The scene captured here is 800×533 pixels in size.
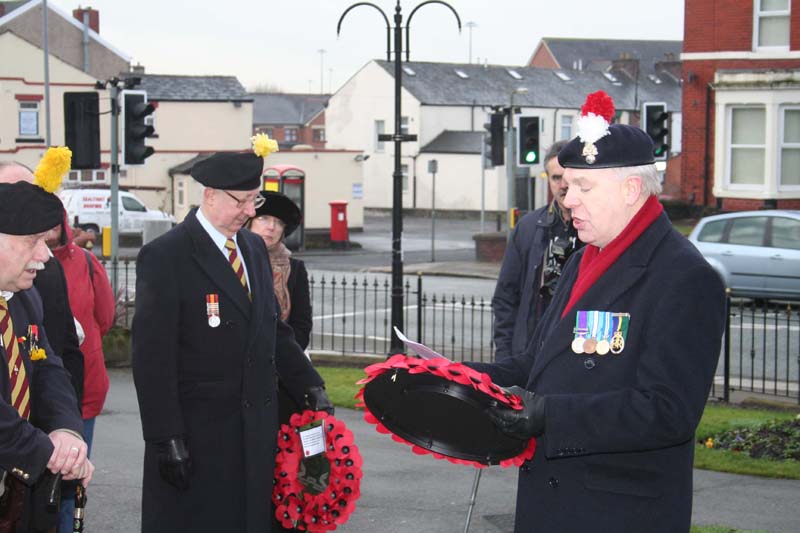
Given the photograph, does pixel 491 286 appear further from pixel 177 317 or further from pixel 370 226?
pixel 370 226

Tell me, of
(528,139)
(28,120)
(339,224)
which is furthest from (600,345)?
(28,120)

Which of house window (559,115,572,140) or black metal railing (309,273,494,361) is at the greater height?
house window (559,115,572,140)

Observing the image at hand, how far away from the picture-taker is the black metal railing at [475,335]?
13.9 metres

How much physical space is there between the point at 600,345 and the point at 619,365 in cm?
9

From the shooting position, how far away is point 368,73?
6625cm

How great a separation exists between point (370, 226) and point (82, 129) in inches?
1526

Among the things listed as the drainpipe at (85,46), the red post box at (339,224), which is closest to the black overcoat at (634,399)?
the red post box at (339,224)

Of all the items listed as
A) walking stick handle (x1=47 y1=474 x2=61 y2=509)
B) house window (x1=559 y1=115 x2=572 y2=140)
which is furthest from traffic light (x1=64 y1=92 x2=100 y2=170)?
house window (x1=559 y1=115 x2=572 y2=140)

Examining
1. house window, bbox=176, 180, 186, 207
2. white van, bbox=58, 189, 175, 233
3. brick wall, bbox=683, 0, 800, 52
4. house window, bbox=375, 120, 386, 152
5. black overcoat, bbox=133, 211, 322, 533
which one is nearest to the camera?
black overcoat, bbox=133, 211, 322, 533

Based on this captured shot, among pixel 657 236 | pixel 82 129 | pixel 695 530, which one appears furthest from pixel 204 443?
pixel 82 129

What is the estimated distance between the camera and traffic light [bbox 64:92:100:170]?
51.7 feet

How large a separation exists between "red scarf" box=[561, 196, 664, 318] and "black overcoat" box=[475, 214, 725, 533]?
0.02 m

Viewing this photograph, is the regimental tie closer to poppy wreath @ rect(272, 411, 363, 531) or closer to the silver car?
poppy wreath @ rect(272, 411, 363, 531)

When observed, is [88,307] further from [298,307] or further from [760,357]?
[760,357]
